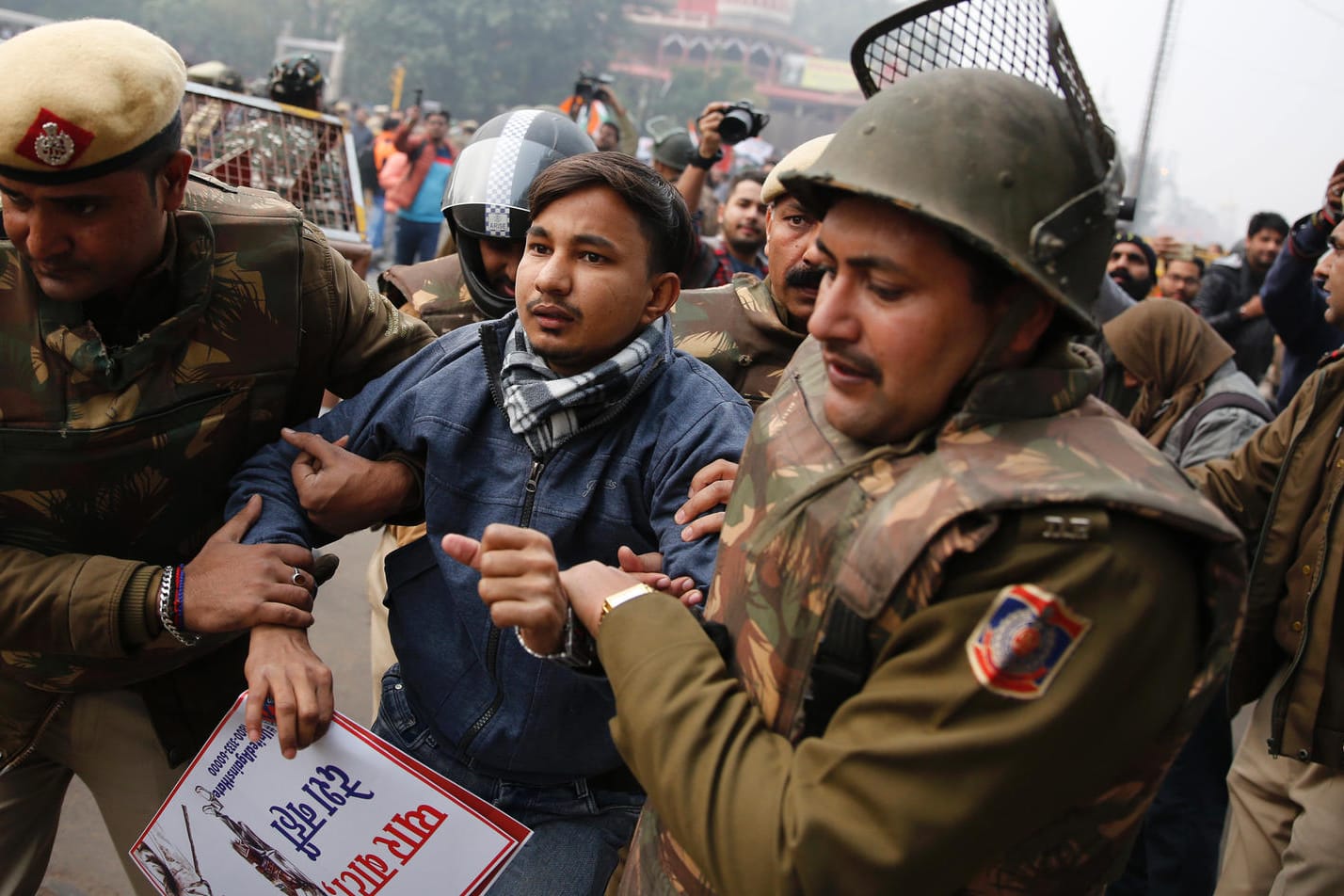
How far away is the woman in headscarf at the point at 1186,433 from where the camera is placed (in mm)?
3359

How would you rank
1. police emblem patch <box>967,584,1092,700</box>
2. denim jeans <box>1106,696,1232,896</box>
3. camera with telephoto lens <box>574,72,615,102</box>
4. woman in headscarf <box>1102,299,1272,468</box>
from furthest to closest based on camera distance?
camera with telephoto lens <box>574,72,615,102</box>, woman in headscarf <box>1102,299,1272,468</box>, denim jeans <box>1106,696,1232,896</box>, police emblem patch <box>967,584,1092,700</box>

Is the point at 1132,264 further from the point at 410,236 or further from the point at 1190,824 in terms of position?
the point at 410,236

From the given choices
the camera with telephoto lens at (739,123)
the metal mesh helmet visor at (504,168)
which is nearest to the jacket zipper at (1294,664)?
the metal mesh helmet visor at (504,168)

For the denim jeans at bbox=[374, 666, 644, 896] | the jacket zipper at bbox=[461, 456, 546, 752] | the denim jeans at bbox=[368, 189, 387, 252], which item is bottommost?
the denim jeans at bbox=[368, 189, 387, 252]

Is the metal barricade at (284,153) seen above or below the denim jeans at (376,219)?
above

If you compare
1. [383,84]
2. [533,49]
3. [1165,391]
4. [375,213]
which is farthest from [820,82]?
[1165,391]

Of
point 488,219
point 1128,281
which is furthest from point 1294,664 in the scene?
point 1128,281

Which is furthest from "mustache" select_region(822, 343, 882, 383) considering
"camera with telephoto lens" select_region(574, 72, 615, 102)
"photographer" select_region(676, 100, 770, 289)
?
"camera with telephoto lens" select_region(574, 72, 615, 102)

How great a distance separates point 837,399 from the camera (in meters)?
Answer: 1.29

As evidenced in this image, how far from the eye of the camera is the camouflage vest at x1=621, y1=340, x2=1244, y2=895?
1.09 metres

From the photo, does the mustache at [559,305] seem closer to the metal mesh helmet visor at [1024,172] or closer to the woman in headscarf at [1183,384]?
the metal mesh helmet visor at [1024,172]

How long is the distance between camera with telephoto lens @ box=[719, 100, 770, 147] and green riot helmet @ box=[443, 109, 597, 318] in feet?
4.52

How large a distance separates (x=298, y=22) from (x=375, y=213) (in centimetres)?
4354

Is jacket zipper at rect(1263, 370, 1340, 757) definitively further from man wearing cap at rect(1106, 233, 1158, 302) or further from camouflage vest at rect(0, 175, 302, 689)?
man wearing cap at rect(1106, 233, 1158, 302)
